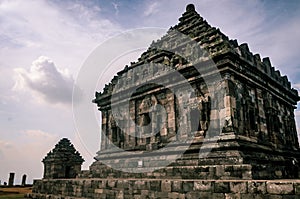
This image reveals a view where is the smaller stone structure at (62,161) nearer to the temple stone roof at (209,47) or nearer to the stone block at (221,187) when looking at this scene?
the temple stone roof at (209,47)

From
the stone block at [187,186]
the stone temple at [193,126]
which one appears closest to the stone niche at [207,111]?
the stone temple at [193,126]

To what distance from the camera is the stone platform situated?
637 centimetres

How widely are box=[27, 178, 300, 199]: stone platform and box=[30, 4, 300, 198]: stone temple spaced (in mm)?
29

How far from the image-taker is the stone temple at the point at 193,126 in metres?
9.12

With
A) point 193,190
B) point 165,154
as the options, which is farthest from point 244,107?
point 193,190

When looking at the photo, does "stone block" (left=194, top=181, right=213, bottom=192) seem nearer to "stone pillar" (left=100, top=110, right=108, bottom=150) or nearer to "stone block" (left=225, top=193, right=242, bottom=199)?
"stone block" (left=225, top=193, right=242, bottom=199)

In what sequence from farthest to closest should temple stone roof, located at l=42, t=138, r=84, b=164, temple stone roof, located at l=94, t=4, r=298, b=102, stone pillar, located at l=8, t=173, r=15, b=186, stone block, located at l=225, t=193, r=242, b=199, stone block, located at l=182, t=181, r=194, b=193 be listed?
stone pillar, located at l=8, t=173, r=15, b=186, temple stone roof, located at l=42, t=138, r=84, b=164, temple stone roof, located at l=94, t=4, r=298, b=102, stone block, located at l=182, t=181, r=194, b=193, stone block, located at l=225, t=193, r=242, b=199

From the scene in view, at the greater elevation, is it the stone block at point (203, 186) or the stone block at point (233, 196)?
the stone block at point (203, 186)

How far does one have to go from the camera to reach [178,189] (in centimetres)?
851

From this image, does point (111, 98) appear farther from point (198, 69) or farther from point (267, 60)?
point (267, 60)

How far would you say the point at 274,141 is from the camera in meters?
13.2

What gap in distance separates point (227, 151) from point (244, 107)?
2648 mm

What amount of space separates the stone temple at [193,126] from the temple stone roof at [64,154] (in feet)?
13.0

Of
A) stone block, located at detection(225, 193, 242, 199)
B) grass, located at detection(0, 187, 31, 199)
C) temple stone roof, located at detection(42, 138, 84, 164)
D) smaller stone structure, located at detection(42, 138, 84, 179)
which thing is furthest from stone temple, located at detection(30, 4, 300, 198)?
temple stone roof, located at detection(42, 138, 84, 164)
